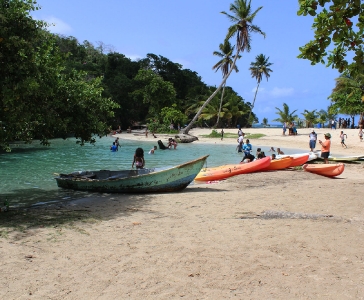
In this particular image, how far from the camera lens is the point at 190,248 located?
6.19 m

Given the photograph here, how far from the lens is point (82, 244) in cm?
654

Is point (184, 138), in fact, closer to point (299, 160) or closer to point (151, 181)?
point (299, 160)

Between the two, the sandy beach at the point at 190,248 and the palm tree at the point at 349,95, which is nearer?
the sandy beach at the point at 190,248

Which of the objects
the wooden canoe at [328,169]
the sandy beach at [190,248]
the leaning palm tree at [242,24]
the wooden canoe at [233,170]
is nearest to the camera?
the sandy beach at [190,248]

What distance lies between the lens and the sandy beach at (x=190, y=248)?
4691mm

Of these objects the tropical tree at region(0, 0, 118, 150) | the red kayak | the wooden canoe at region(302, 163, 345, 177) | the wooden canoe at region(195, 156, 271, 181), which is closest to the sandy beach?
the tropical tree at region(0, 0, 118, 150)

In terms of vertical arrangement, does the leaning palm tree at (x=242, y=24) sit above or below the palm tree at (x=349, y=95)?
above

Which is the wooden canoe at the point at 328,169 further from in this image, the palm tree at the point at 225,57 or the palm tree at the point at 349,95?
the palm tree at the point at 225,57

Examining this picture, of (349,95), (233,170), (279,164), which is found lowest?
(233,170)

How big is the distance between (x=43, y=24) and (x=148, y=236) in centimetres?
546

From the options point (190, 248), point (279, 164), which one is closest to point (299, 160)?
point (279, 164)

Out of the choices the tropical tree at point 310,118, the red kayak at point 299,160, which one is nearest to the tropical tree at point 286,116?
the tropical tree at point 310,118

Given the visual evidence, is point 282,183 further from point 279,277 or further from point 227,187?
point 279,277

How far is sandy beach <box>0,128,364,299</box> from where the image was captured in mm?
4691
